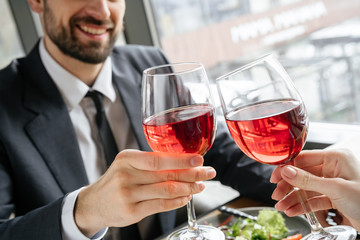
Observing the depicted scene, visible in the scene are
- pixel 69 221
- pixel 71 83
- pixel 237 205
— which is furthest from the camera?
pixel 71 83

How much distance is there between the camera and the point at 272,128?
85 cm

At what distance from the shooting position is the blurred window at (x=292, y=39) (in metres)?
2.15

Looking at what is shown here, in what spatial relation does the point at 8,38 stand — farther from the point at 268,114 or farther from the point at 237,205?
the point at 268,114

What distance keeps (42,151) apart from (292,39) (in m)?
1.48

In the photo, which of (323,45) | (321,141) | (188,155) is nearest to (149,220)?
(321,141)

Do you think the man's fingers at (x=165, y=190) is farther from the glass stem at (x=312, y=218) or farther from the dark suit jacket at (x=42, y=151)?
the dark suit jacket at (x=42, y=151)

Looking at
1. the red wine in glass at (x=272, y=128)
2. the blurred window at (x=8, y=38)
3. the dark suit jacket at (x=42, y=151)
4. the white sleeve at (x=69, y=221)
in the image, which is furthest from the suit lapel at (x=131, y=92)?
the blurred window at (x=8, y=38)

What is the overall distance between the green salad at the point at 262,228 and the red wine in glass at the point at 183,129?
404 millimetres

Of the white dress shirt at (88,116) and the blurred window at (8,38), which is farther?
the blurred window at (8,38)

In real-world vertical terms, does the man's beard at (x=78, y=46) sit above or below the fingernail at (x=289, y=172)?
above

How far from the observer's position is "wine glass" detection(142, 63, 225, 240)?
0.89m

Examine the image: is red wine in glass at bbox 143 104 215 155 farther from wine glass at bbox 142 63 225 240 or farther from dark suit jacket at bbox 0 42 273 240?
dark suit jacket at bbox 0 42 273 240

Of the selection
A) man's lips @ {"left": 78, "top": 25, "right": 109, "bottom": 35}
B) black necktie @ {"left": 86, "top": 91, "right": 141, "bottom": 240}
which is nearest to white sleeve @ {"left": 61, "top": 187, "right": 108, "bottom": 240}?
black necktie @ {"left": 86, "top": 91, "right": 141, "bottom": 240}

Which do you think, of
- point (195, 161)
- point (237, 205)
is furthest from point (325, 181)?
point (237, 205)
